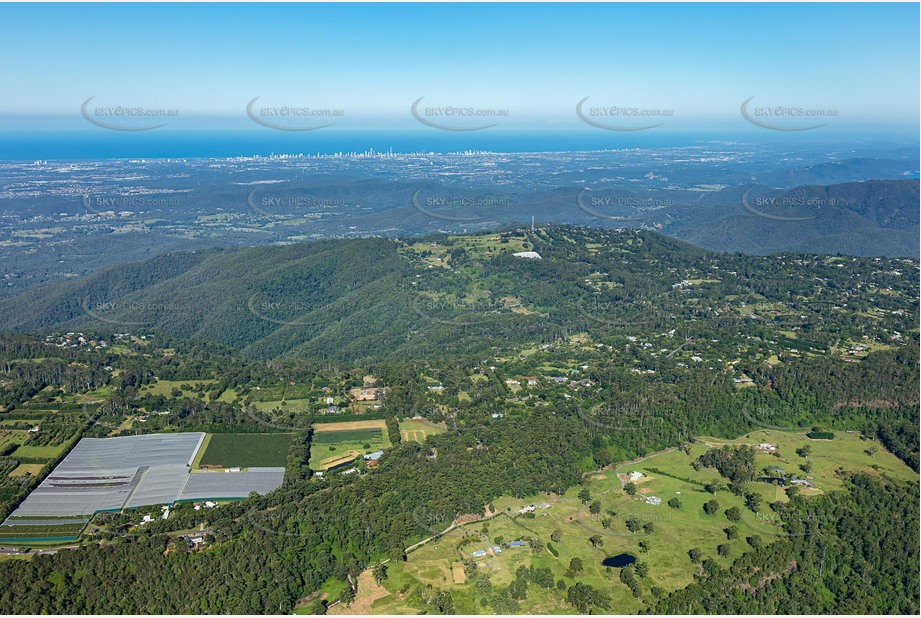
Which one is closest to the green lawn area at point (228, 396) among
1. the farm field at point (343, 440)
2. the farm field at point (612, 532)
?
the farm field at point (343, 440)

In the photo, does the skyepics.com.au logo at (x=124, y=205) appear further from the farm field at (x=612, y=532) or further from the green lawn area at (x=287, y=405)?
the farm field at (x=612, y=532)

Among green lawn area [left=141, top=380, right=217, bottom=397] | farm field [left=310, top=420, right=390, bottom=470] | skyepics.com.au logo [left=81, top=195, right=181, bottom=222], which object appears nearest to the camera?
farm field [left=310, top=420, right=390, bottom=470]

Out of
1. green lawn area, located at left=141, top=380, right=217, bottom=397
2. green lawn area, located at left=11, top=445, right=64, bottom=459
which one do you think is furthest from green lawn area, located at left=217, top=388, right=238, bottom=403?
green lawn area, located at left=11, top=445, right=64, bottom=459

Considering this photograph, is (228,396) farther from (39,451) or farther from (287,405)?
(39,451)

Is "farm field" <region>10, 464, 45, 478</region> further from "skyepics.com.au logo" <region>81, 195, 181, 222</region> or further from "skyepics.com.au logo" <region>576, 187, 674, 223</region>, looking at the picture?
"skyepics.com.au logo" <region>81, 195, 181, 222</region>

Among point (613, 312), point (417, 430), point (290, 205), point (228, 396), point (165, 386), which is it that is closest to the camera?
point (417, 430)

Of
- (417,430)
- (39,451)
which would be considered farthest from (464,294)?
(39,451)
